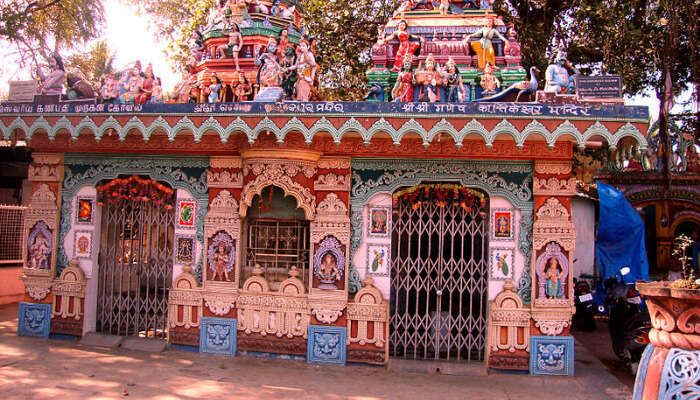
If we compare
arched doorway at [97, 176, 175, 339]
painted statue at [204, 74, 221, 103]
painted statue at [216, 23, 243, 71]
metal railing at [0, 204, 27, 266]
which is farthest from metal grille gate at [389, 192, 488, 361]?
metal railing at [0, 204, 27, 266]

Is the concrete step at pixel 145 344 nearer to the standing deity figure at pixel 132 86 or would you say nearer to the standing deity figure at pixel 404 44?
the standing deity figure at pixel 132 86

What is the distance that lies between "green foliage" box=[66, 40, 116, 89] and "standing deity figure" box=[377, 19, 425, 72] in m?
12.7

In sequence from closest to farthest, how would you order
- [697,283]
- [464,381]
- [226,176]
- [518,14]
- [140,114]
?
Answer: 1. [697,283]
2. [464,381]
3. [140,114]
4. [226,176]
5. [518,14]

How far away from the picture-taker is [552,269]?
8.14 metres

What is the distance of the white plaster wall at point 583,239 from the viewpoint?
14898 mm

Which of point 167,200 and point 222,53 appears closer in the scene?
point 167,200

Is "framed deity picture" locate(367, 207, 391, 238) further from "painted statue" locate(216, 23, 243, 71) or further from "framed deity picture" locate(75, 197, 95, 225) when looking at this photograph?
"framed deity picture" locate(75, 197, 95, 225)

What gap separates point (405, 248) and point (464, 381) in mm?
2391

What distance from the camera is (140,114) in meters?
8.41

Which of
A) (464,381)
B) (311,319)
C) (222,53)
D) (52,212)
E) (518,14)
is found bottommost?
(464,381)

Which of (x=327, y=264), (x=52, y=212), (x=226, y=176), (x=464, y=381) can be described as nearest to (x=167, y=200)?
(x=226, y=176)

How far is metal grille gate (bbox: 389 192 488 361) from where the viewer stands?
8.47 meters

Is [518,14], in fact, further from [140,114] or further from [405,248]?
[140,114]

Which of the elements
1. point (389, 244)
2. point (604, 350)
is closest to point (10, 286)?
point (389, 244)
